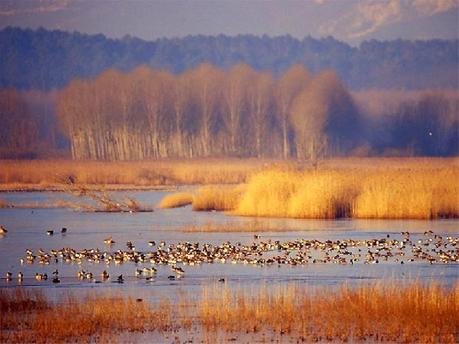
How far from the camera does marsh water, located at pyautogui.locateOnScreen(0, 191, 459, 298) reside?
19516 millimetres

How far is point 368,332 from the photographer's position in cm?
1485

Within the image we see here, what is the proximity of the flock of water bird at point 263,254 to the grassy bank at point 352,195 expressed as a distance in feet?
21.2

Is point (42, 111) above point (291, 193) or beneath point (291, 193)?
above

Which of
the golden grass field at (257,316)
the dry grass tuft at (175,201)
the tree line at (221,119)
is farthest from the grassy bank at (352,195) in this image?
the tree line at (221,119)

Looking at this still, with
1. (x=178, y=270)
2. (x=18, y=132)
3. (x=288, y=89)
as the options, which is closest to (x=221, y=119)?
(x=288, y=89)

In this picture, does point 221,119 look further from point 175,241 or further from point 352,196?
point 175,241

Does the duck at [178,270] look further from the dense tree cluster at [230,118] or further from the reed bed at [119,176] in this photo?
the dense tree cluster at [230,118]

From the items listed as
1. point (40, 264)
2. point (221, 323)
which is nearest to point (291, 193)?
point (40, 264)

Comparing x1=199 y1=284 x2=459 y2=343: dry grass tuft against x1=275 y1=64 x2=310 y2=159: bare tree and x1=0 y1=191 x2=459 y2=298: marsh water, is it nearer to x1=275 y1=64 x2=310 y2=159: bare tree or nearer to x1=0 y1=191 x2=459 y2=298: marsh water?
x1=0 y1=191 x2=459 y2=298: marsh water

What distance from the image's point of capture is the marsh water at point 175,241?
19.5 meters

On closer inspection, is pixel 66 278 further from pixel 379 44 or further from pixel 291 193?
pixel 379 44

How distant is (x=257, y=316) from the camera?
1559 cm

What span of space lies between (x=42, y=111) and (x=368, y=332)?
11542 cm

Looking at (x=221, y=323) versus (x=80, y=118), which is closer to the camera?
(x=221, y=323)
